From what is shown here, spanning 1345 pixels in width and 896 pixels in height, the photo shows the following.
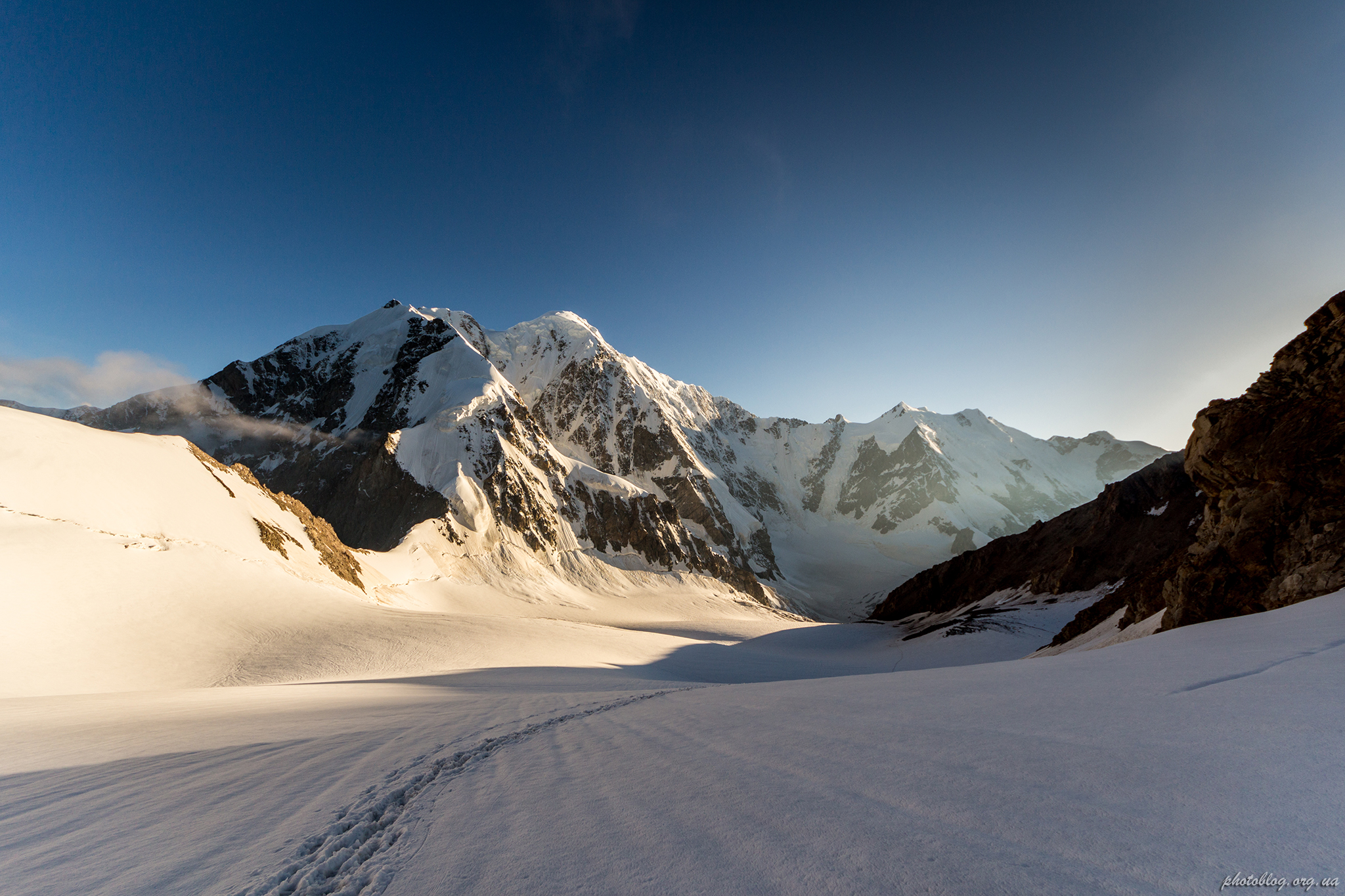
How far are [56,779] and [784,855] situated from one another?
20.6 ft

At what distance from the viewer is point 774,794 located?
2902mm

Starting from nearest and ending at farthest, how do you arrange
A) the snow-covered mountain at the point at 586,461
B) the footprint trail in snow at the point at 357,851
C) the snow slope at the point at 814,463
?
the footprint trail in snow at the point at 357,851 → the snow-covered mountain at the point at 586,461 → the snow slope at the point at 814,463

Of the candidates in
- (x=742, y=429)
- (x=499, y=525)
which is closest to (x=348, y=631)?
(x=499, y=525)

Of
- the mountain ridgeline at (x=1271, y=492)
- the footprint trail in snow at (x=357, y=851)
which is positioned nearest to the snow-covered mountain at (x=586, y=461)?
the footprint trail in snow at (x=357, y=851)

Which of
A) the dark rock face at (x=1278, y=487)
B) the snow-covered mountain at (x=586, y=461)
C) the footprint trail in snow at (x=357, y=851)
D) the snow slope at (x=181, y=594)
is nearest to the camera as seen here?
Answer: the footprint trail in snow at (x=357, y=851)

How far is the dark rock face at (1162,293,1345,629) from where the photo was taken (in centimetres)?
802

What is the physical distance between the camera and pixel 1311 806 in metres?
1.99

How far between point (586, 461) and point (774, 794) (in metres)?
105

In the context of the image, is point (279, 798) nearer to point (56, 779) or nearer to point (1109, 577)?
point (56, 779)

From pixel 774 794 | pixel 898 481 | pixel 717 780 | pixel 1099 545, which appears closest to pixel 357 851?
pixel 717 780

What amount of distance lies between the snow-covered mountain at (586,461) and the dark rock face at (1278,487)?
2074 inches

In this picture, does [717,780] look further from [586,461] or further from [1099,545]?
[586,461]

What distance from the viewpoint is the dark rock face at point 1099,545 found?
1145 inches

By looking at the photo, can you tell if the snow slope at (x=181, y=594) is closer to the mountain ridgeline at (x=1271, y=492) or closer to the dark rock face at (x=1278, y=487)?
the mountain ridgeline at (x=1271, y=492)
